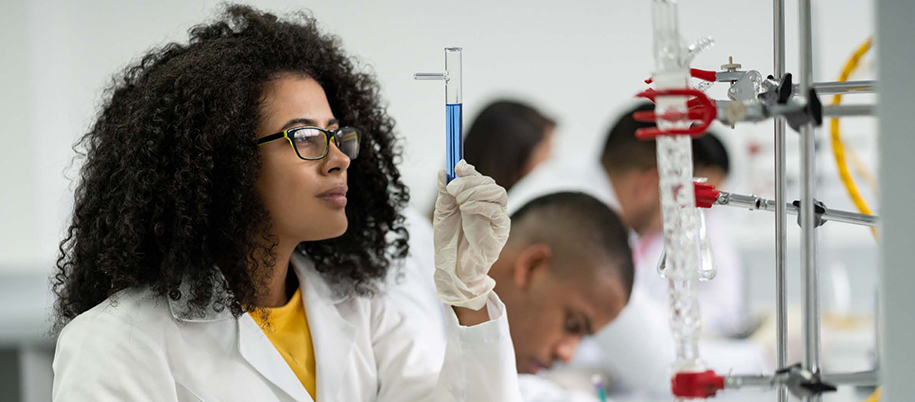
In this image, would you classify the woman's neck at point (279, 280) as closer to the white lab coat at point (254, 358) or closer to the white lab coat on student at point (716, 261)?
the white lab coat at point (254, 358)

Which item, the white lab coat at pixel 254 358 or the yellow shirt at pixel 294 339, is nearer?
the white lab coat at pixel 254 358

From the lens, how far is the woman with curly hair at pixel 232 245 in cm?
117

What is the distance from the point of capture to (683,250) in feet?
2.20

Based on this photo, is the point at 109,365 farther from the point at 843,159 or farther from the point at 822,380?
the point at 843,159

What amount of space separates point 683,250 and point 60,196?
2.75 metres

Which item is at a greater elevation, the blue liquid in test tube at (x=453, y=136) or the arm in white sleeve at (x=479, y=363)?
the blue liquid in test tube at (x=453, y=136)

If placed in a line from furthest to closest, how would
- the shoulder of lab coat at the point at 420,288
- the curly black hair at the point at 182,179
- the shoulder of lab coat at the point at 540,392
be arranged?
the shoulder of lab coat at the point at 540,392
the shoulder of lab coat at the point at 420,288
the curly black hair at the point at 182,179

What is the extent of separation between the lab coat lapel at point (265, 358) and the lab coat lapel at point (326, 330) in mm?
61

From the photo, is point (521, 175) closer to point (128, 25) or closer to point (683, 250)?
point (128, 25)

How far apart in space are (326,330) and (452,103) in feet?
1.73

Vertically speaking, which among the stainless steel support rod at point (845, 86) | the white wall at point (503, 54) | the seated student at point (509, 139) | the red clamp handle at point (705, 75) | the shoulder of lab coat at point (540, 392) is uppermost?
the white wall at point (503, 54)

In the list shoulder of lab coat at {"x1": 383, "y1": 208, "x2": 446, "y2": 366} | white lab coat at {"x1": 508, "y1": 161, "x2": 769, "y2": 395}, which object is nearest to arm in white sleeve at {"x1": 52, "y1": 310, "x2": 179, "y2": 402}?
shoulder of lab coat at {"x1": 383, "y1": 208, "x2": 446, "y2": 366}

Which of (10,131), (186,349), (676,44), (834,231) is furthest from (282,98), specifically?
(834,231)

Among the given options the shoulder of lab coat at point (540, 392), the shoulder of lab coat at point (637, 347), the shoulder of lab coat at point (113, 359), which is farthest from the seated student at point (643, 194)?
the shoulder of lab coat at point (113, 359)
